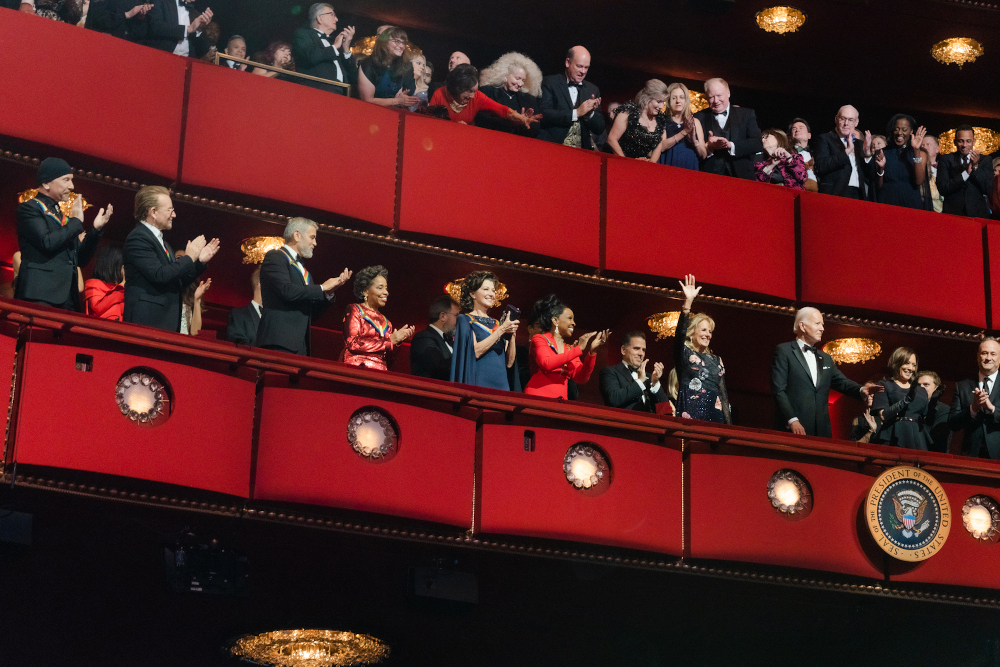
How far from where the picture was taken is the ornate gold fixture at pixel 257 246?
983cm

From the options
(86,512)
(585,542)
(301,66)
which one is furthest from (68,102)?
(585,542)

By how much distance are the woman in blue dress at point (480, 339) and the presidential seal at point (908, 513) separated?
245cm

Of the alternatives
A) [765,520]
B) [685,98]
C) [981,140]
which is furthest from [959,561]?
[981,140]

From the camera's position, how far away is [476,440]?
8672 millimetres

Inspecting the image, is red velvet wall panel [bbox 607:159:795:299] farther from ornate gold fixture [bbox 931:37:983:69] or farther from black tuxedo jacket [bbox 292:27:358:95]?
ornate gold fixture [bbox 931:37:983:69]

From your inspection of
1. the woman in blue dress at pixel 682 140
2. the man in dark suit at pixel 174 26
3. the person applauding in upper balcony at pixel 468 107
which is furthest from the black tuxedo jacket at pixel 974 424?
the man in dark suit at pixel 174 26

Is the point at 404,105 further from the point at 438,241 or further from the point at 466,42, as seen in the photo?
the point at 466,42

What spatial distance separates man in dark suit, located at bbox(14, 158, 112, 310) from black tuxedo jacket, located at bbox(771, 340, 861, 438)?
14.2ft

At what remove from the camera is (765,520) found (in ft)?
29.7

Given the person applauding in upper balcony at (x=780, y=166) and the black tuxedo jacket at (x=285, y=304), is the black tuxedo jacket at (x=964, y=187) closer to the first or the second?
the person applauding in upper balcony at (x=780, y=166)

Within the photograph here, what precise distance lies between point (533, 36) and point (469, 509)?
5231 millimetres

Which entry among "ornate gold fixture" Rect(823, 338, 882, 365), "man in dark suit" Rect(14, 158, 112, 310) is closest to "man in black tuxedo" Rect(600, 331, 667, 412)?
"ornate gold fixture" Rect(823, 338, 882, 365)

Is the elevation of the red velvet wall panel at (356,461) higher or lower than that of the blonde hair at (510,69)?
lower

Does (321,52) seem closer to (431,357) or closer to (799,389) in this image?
(431,357)
